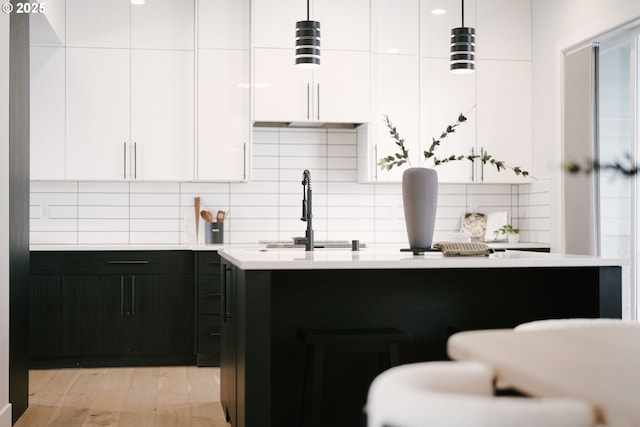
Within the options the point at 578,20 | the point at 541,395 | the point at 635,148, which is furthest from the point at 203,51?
the point at 541,395

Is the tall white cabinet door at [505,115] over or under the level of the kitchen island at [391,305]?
over

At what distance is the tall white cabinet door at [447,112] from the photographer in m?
5.76

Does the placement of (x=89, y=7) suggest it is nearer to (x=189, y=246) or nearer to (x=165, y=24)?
(x=165, y=24)

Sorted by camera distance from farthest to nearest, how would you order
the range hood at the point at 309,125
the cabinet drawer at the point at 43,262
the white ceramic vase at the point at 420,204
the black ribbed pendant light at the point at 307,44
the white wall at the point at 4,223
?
the range hood at the point at 309,125 < the cabinet drawer at the point at 43,262 < the black ribbed pendant light at the point at 307,44 < the white wall at the point at 4,223 < the white ceramic vase at the point at 420,204

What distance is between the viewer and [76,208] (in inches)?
227

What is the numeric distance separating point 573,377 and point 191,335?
4244 millimetres

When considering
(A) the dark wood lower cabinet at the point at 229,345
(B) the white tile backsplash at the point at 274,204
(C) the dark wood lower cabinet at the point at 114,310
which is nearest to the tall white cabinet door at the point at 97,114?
(B) the white tile backsplash at the point at 274,204

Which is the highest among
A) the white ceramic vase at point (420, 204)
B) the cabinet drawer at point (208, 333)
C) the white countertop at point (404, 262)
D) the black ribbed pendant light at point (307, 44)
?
the black ribbed pendant light at point (307, 44)

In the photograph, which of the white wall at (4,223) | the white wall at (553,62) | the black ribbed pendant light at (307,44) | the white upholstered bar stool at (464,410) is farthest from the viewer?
the white wall at (553,62)

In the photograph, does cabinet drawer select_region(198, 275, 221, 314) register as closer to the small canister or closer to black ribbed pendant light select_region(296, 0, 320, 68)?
the small canister

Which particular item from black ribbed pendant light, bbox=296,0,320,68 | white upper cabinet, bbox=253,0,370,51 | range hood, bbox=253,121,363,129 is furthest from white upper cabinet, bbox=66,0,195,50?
black ribbed pendant light, bbox=296,0,320,68

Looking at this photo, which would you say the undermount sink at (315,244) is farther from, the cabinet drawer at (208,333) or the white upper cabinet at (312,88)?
the white upper cabinet at (312,88)

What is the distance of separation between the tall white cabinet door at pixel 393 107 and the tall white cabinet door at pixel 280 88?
492 mm

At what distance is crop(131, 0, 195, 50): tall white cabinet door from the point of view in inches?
220
